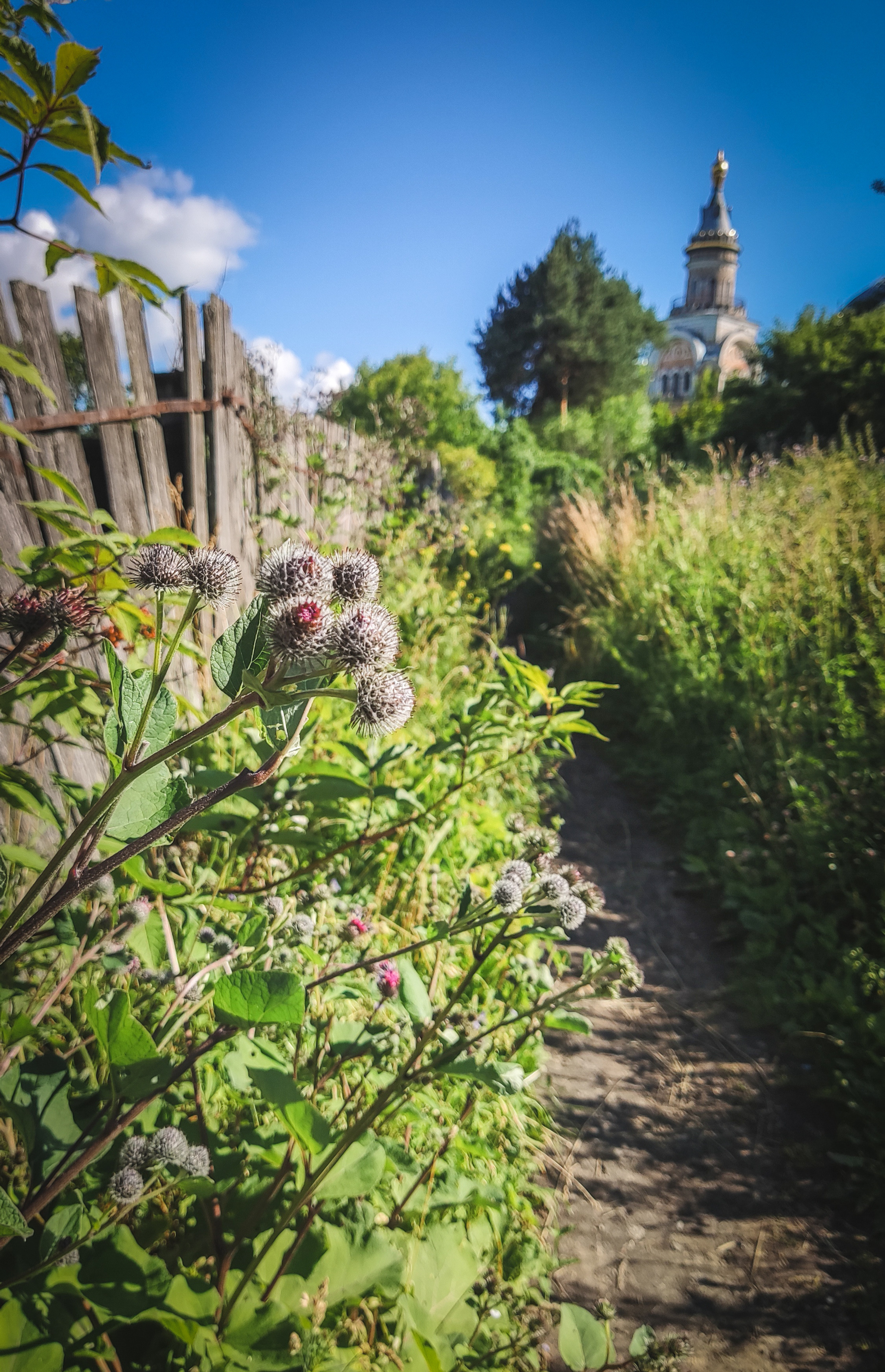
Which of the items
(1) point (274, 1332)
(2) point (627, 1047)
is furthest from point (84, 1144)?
(2) point (627, 1047)

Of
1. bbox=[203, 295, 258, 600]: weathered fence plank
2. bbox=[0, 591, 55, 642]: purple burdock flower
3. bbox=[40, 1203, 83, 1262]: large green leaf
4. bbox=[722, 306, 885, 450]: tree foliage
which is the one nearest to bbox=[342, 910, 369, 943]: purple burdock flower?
bbox=[40, 1203, 83, 1262]: large green leaf

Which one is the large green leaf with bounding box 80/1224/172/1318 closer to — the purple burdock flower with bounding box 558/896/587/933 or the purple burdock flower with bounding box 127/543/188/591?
the purple burdock flower with bounding box 558/896/587/933

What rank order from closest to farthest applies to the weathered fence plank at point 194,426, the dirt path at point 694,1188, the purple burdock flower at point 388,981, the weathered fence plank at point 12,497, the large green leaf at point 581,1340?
the large green leaf at point 581,1340 → the purple burdock flower at point 388,981 → the dirt path at point 694,1188 → the weathered fence plank at point 12,497 → the weathered fence plank at point 194,426

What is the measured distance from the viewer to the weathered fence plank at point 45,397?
6.33 feet

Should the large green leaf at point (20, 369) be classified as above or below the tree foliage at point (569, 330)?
below

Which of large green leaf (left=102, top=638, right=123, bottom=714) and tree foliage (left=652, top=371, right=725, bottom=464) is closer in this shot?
large green leaf (left=102, top=638, right=123, bottom=714)

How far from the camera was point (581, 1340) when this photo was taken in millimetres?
992

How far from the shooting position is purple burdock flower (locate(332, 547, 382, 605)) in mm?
761

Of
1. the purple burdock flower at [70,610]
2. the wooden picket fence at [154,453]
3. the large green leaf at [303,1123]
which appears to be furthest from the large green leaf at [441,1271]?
the purple burdock flower at [70,610]

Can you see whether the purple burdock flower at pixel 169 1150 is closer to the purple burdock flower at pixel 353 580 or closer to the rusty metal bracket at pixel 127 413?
the purple burdock flower at pixel 353 580

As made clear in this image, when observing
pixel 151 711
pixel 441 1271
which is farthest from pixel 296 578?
pixel 441 1271

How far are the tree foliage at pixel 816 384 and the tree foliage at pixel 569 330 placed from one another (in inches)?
410

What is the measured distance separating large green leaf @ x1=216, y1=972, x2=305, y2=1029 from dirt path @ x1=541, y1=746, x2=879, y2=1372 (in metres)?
1.55

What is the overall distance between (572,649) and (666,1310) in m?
5.21
